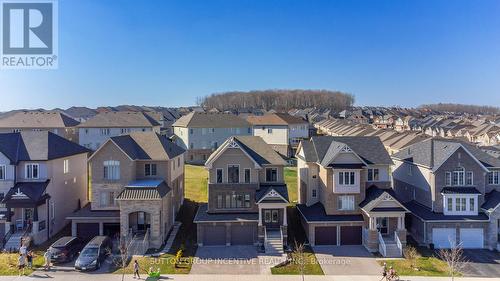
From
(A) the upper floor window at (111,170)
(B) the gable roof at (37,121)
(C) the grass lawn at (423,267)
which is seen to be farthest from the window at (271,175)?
(B) the gable roof at (37,121)

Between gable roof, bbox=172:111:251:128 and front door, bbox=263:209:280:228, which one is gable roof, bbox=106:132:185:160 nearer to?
front door, bbox=263:209:280:228

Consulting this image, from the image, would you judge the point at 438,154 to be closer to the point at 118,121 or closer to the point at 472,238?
the point at 472,238

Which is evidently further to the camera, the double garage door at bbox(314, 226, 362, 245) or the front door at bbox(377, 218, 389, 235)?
the double garage door at bbox(314, 226, 362, 245)

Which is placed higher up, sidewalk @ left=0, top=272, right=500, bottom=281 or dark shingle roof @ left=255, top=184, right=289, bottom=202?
dark shingle roof @ left=255, top=184, right=289, bottom=202

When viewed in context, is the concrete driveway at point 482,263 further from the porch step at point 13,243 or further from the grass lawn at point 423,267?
the porch step at point 13,243

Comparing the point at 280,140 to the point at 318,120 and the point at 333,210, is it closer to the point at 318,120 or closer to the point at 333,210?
the point at 333,210

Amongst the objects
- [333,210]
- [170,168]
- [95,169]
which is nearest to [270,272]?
[333,210]

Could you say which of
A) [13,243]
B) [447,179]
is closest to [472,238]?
[447,179]

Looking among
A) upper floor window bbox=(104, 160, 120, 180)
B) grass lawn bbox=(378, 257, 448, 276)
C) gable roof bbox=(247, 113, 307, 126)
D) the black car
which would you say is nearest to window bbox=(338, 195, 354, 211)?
grass lawn bbox=(378, 257, 448, 276)
